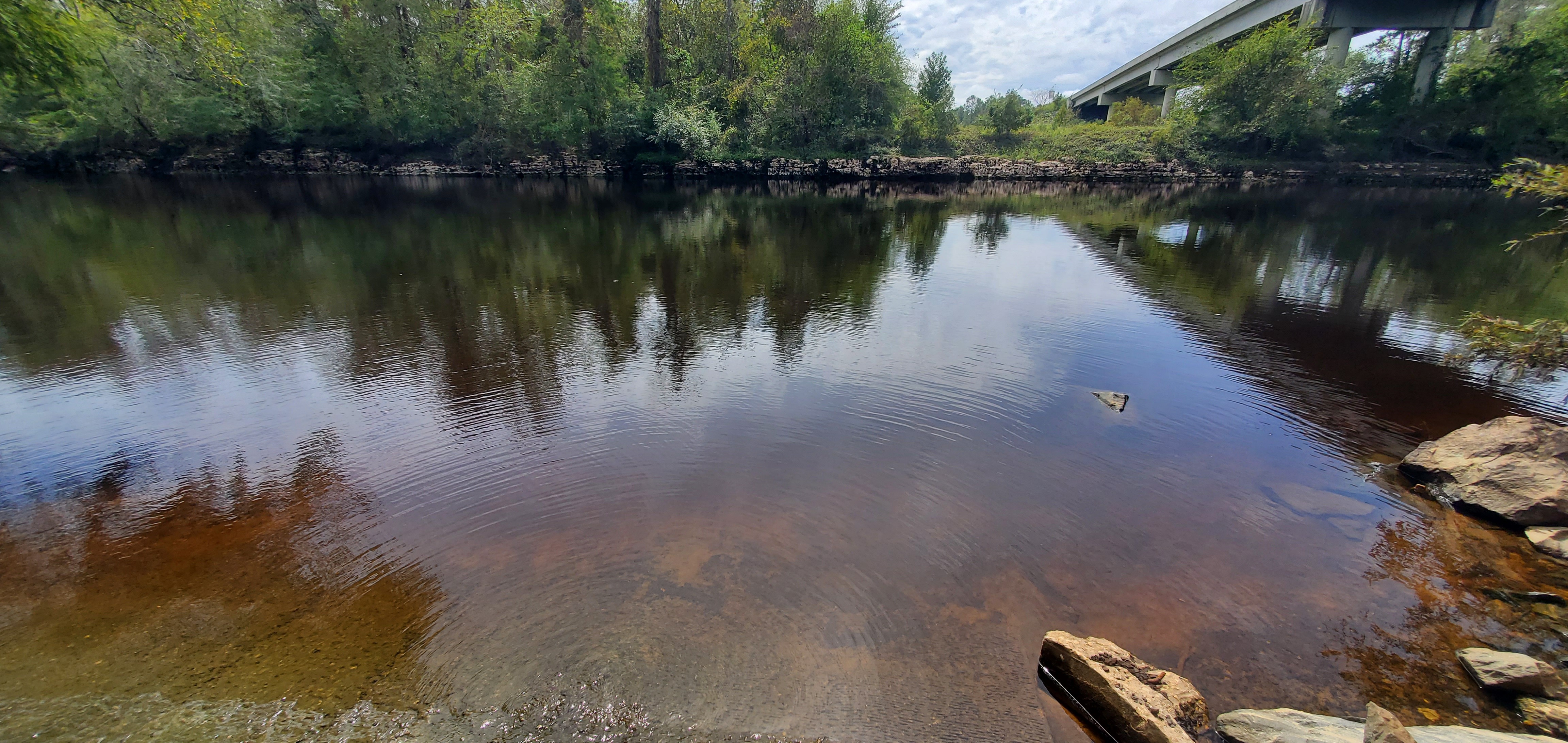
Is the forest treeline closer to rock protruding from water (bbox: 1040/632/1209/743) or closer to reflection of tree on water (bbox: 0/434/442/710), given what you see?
reflection of tree on water (bbox: 0/434/442/710)

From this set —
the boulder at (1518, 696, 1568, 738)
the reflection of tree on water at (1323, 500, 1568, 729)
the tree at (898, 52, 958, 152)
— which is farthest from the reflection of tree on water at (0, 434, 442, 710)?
the tree at (898, 52, 958, 152)

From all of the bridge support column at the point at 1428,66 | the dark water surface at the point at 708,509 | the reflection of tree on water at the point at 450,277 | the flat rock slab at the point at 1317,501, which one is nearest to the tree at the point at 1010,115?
the bridge support column at the point at 1428,66

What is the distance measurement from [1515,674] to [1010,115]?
62640 millimetres

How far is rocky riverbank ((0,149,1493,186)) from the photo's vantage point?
4191cm

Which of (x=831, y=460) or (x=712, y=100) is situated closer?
(x=831, y=460)

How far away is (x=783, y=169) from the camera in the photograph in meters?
48.0

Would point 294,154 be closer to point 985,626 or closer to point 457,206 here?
point 457,206

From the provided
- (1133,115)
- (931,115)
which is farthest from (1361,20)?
(931,115)

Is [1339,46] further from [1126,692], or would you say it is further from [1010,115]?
[1126,692]

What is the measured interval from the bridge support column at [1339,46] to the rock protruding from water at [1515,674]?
6091 cm

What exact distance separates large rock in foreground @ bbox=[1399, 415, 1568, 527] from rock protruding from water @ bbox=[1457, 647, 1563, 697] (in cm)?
272

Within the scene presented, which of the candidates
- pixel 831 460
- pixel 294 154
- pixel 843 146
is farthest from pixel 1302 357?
pixel 294 154

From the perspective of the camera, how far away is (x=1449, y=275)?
17453 mm

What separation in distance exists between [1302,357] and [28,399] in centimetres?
1952
